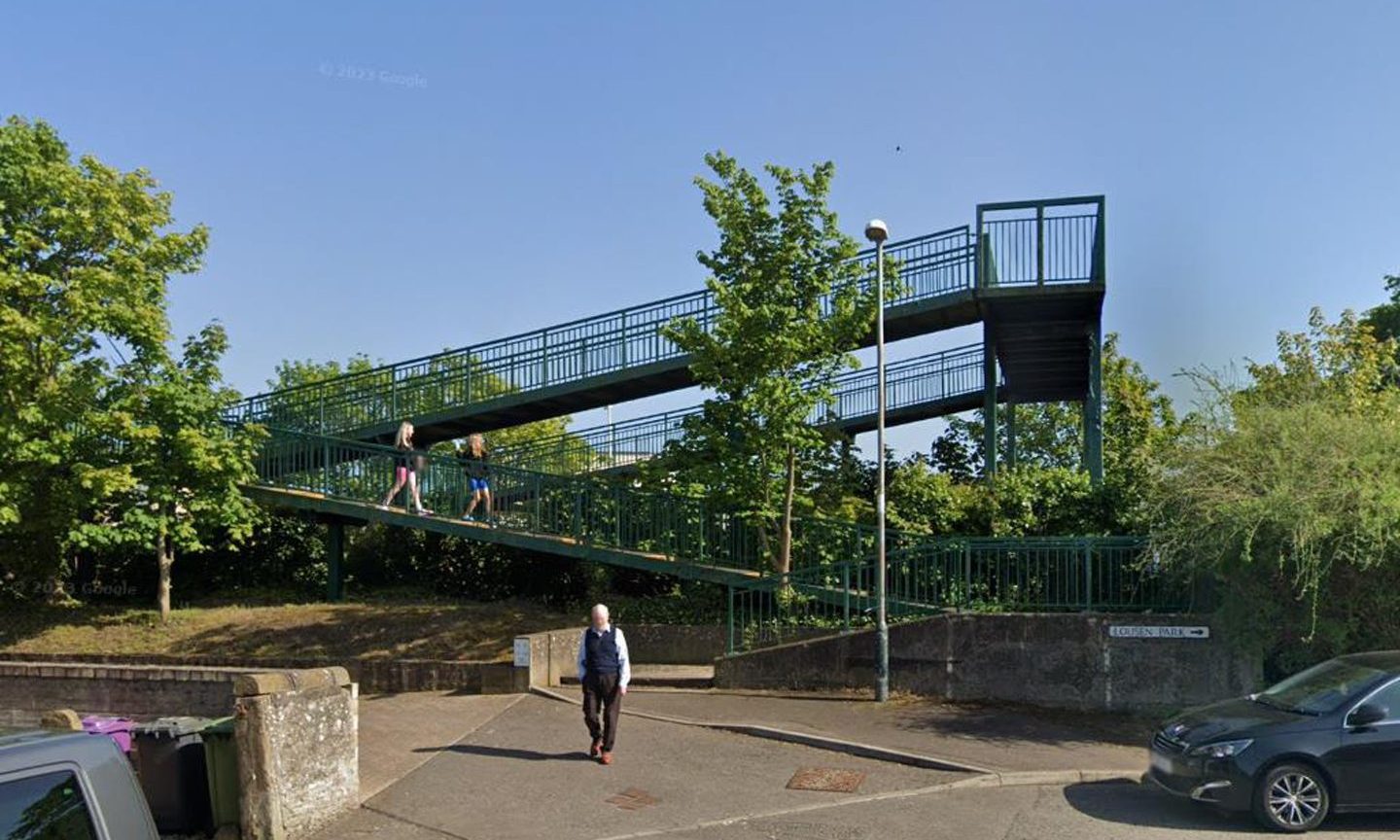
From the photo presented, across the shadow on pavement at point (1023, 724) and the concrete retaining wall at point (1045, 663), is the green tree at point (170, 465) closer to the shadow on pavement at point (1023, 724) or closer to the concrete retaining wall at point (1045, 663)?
the concrete retaining wall at point (1045, 663)

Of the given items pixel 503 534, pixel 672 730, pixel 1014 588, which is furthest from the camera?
pixel 503 534

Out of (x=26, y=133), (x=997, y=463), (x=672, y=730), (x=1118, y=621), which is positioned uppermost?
(x=26, y=133)

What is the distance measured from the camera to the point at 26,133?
61.9 feet

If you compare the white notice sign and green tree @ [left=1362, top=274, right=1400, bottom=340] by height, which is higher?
green tree @ [left=1362, top=274, right=1400, bottom=340]

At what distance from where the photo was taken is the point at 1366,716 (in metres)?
7.79

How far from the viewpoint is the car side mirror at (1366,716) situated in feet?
25.4

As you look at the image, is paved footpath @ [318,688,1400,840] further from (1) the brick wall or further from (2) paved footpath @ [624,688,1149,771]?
(1) the brick wall

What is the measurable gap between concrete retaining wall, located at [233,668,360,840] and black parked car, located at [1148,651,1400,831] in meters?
6.77

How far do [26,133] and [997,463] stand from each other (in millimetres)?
19746

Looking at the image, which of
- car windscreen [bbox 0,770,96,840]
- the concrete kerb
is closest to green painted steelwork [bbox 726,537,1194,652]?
the concrete kerb

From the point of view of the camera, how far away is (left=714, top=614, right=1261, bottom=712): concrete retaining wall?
38.0 feet

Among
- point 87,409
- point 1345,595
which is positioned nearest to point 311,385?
point 87,409

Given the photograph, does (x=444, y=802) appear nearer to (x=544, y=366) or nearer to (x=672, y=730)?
(x=672, y=730)

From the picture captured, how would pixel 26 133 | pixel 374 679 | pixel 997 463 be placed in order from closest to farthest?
pixel 374 679 < pixel 26 133 < pixel 997 463
